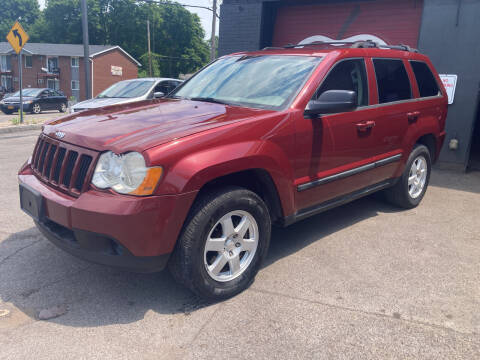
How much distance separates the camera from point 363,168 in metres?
4.26

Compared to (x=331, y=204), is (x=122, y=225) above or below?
above

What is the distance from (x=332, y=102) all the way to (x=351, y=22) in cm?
677

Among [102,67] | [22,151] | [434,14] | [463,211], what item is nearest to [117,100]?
[22,151]

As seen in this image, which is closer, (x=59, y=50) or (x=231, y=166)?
(x=231, y=166)

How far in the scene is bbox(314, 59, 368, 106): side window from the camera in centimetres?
389

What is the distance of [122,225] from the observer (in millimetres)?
2609

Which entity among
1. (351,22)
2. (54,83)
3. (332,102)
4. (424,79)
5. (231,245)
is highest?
(351,22)

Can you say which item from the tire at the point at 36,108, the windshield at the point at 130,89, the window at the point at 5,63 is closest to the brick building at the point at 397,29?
the windshield at the point at 130,89

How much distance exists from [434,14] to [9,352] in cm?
828

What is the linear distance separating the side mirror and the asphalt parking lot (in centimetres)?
131

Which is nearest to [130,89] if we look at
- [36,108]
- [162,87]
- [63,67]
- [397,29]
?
[162,87]

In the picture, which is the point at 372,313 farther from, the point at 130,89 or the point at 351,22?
the point at 130,89

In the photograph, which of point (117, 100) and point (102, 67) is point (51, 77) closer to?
point (102, 67)

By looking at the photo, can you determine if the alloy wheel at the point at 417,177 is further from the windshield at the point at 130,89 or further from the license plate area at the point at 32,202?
the windshield at the point at 130,89
